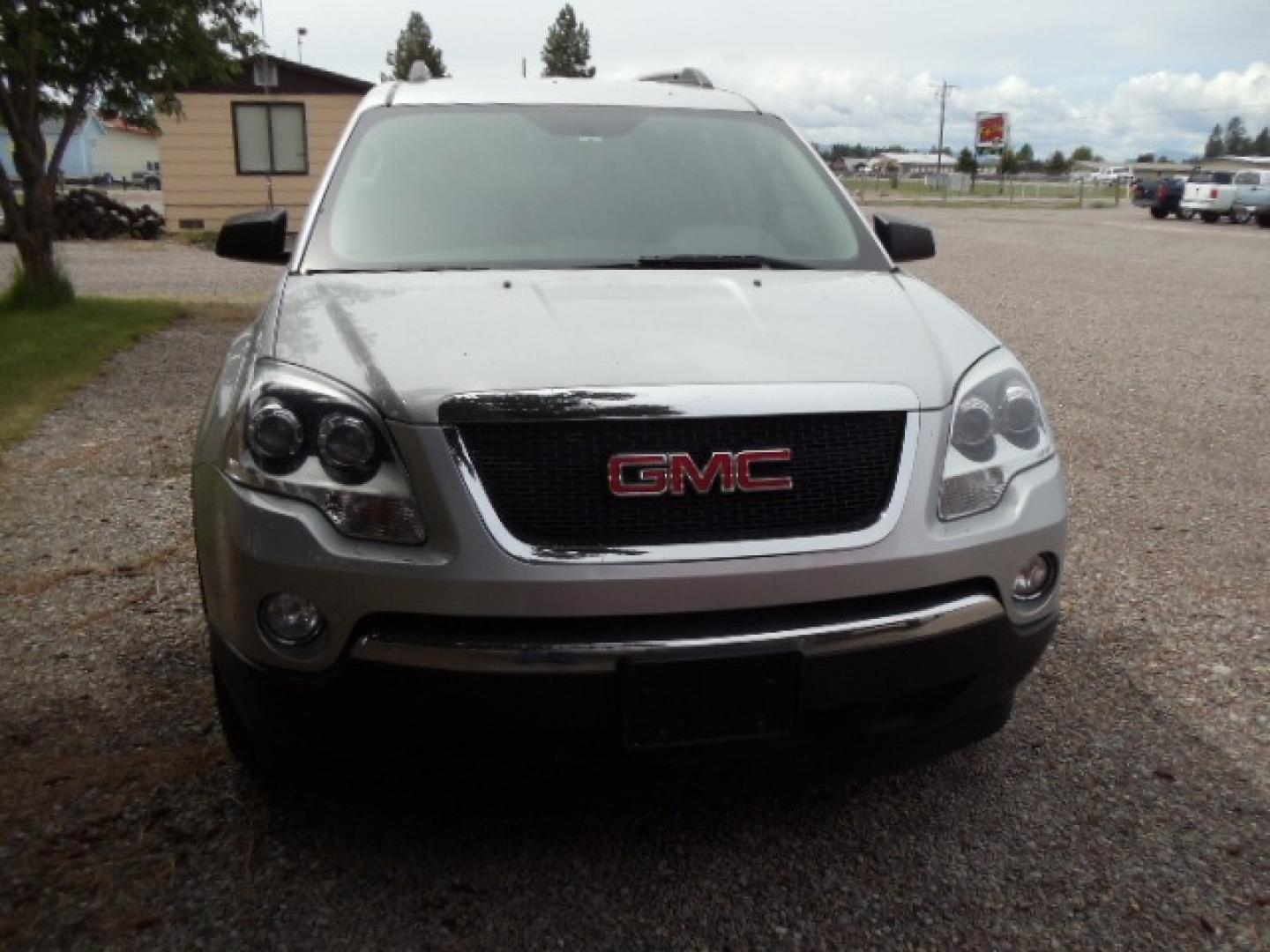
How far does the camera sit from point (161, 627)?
390cm

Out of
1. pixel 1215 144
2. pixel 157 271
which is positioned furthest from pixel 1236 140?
pixel 157 271

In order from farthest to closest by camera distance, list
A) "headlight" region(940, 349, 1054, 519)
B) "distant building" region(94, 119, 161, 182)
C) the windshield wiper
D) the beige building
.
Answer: "distant building" region(94, 119, 161, 182), the beige building, the windshield wiper, "headlight" region(940, 349, 1054, 519)

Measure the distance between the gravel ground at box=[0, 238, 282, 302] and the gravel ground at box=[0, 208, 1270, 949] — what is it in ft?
32.1

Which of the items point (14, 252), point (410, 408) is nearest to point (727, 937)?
point (410, 408)

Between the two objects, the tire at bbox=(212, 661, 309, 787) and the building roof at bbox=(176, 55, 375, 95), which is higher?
the building roof at bbox=(176, 55, 375, 95)

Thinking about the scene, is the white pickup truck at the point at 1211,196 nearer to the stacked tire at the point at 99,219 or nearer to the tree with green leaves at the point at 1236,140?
the stacked tire at the point at 99,219

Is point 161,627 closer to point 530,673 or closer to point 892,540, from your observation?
point 530,673

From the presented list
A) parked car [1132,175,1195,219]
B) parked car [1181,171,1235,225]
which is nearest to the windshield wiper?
parked car [1181,171,1235,225]

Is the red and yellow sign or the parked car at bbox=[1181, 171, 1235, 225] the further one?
the red and yellow sign

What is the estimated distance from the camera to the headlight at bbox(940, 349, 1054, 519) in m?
2.47

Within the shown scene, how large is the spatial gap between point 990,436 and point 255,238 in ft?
7.76

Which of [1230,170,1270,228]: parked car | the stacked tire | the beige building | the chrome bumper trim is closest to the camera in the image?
the chrome bumper trim

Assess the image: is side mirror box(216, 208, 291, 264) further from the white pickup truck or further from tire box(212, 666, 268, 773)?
the white pickup truck

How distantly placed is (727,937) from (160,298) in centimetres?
1279
